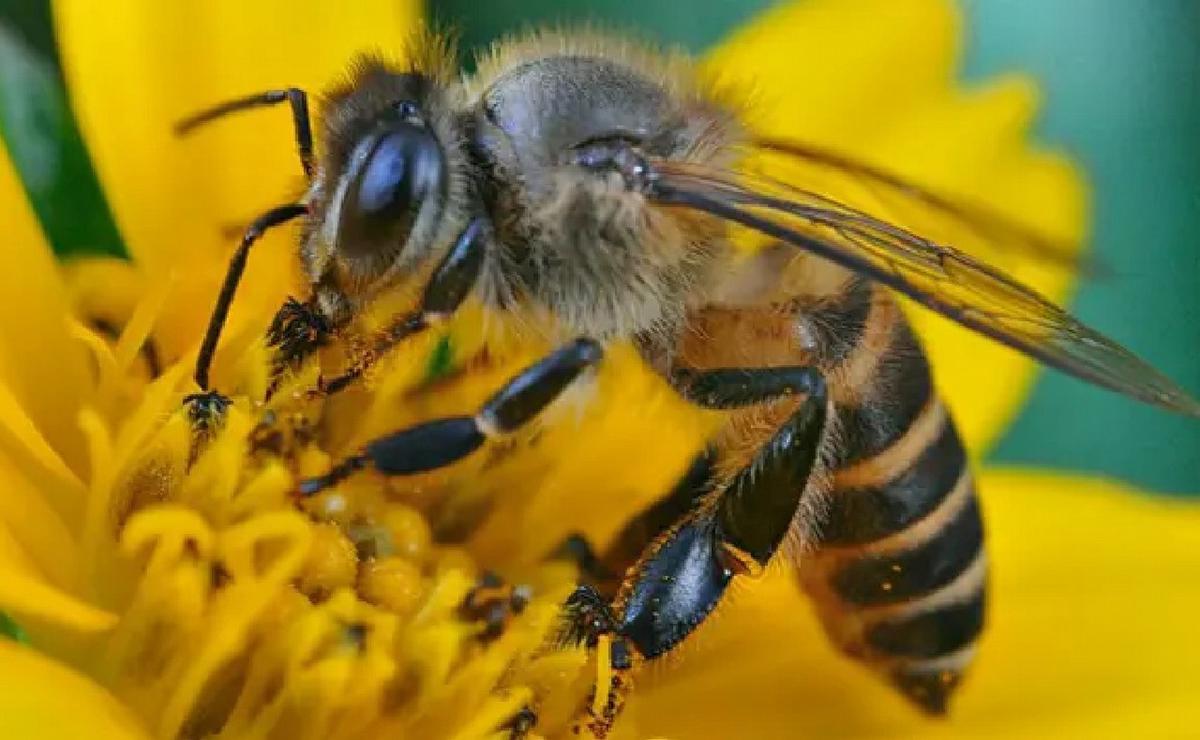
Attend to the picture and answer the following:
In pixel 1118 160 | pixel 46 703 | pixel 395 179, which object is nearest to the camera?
pixel 46 703

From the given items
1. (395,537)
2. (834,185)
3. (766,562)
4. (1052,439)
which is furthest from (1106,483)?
(395,537)

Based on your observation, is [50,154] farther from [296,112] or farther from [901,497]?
[901,497]

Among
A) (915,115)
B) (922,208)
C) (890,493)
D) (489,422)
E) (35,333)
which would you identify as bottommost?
(35,333)

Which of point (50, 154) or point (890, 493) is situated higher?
point (890, 493)

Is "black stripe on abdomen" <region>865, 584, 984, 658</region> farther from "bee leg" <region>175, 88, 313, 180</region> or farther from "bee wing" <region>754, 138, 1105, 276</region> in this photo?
"bee leg" <region>175, 88, 313, 180</region>

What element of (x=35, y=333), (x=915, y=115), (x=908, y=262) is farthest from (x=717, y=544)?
(x=915, y=115)

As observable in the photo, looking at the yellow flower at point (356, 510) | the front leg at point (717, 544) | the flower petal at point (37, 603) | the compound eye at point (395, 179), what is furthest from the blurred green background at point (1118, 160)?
the flower petal at point (37, 603)

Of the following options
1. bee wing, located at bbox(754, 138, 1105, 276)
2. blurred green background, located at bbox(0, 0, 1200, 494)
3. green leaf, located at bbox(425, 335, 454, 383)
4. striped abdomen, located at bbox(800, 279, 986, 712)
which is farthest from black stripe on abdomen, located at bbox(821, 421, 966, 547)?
blurred green background, located at bbox(0, 0, 1200, 494)

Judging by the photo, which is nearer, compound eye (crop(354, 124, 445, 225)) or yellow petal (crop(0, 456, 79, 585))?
compound eye (crop(354, 124, 445, 225))
